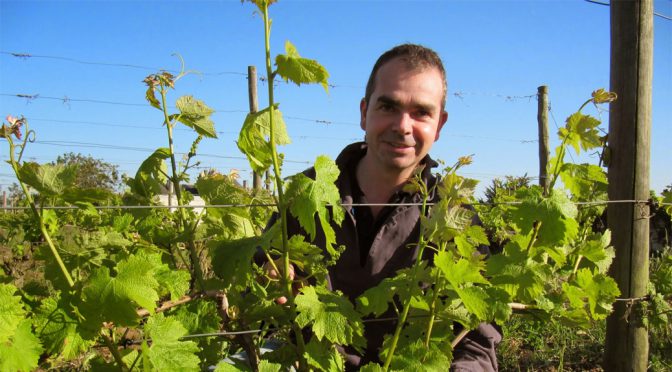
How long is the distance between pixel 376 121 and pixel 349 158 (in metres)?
0.48

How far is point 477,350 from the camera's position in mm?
2043

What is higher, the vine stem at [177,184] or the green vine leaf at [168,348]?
the vine stem at [177,184]

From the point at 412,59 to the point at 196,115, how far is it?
3.34 ft

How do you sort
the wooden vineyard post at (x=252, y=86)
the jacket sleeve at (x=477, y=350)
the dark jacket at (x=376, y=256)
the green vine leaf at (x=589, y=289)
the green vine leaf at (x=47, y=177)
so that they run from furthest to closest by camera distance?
the wooden vineyard post at (x=252, y=86) < the dark jacket at (x=376, y=256) < the jacket sleeve at (x=477, y=350) < the green vine leaf at (x=589, y=289) < the green vine leaf at (x=47, y=177)

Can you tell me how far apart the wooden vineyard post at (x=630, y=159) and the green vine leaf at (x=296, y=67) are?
2192 millimetres

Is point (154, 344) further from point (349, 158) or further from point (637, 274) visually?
point (637, 274)

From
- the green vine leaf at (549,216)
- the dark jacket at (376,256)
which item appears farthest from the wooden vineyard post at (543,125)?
the green vine leaf at (549,216)

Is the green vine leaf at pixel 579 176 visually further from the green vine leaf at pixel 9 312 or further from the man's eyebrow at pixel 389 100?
the green vine leaf at pixel 9 312

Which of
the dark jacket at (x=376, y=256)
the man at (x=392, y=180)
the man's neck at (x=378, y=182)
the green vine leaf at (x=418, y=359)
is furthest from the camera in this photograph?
the man's neck at (x=378, y=182)

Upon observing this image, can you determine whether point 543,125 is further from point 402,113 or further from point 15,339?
point 15,339

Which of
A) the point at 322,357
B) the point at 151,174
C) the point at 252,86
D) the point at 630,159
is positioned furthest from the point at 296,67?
the point at 252,86

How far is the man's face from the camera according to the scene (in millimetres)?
2158

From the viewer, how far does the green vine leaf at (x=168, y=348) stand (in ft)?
4.12

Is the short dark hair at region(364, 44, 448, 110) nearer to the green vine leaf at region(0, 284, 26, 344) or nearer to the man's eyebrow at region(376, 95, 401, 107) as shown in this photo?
the man's eyebrow at region(376, 95, 401, 107)
